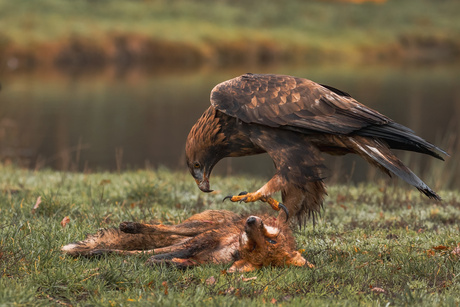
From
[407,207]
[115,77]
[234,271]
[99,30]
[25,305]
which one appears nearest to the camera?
[25,305]

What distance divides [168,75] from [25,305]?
118ft

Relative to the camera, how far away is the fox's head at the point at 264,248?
15.2 feet

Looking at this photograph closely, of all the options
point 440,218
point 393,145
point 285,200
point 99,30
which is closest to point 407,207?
point 440,218

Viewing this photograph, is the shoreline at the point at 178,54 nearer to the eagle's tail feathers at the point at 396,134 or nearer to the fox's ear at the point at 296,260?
the eagle's tail feathers at the point at 396,134

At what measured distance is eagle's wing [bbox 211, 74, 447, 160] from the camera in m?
5.23

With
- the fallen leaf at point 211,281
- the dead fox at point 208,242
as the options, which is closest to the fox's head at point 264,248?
the dead fox at point 208,242

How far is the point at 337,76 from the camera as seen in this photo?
124 feet

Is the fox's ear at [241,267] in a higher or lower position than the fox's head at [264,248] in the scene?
lower

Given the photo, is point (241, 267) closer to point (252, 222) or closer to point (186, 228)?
point (252, 222)

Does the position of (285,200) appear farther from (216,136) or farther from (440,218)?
(440,218)

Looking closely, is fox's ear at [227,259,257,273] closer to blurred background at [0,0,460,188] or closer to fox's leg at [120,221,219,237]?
fox's leg at [120,221,219,237]

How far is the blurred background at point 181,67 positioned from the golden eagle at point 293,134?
2.99m

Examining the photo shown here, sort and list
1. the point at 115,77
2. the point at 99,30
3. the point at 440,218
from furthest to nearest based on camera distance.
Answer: the point at 99,30, the point at 115,77, the point at 440,218

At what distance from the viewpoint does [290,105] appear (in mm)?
5344
